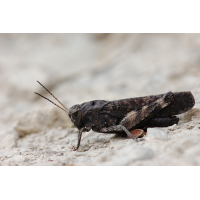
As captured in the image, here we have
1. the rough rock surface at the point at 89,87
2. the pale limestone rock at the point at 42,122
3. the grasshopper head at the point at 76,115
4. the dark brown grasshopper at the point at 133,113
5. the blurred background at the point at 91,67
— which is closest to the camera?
the rough rock surface at the point at 89,87

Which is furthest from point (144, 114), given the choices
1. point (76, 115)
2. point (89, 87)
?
point (89, 87)

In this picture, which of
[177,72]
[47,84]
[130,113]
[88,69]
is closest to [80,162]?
[130,113]

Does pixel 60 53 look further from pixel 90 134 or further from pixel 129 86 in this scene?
pixel 90 134

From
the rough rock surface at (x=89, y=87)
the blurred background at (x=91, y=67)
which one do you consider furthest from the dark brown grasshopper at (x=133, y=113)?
the blurred background at (x=91, y=67)

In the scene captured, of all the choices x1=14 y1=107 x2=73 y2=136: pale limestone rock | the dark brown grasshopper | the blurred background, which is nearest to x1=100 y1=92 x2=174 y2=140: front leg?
the dark brown grasshopper

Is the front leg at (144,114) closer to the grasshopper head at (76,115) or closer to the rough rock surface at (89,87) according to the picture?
the rough rock surface at (89,87)

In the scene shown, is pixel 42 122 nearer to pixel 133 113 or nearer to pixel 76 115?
pixel 76 115

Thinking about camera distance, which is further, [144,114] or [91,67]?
[91,67]
